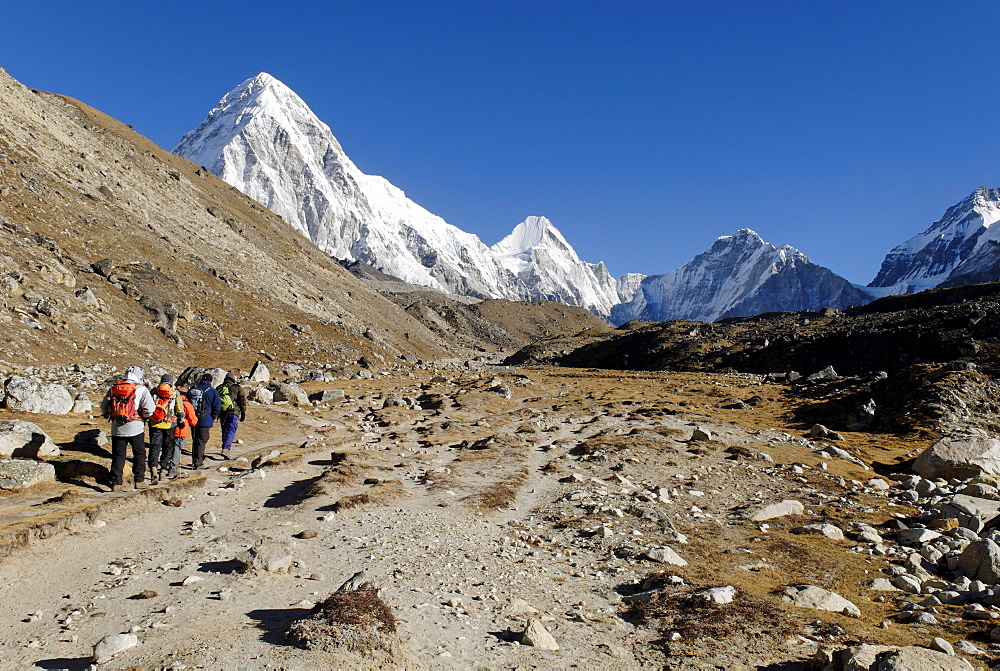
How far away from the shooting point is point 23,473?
45.4 ft

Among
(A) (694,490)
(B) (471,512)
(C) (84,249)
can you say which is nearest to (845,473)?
(A) (694,490)

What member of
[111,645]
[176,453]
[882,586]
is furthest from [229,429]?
[882,586]

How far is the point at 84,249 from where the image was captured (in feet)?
151

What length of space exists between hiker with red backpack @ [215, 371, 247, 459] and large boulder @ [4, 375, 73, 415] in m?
5.60

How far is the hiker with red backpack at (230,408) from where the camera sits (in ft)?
67.1

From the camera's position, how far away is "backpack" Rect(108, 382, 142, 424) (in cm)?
1442

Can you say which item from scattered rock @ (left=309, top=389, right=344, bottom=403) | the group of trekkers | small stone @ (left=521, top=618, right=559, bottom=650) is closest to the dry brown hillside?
scattered rock @ (left=309, top=389, right=344, bottom=403)

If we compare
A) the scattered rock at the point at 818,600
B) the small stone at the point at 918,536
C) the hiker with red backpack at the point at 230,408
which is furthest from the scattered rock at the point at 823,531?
the hiker with red backpack at the point at 230,408

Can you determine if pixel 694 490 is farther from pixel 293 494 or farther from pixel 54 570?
pixel 54 570

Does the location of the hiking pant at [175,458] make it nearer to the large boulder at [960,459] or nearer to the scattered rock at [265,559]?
the scattered rock at [265,559]

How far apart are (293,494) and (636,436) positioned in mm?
15981

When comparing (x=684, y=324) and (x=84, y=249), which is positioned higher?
(x=84, y=249)

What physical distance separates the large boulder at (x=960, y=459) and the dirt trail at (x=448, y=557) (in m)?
2.43

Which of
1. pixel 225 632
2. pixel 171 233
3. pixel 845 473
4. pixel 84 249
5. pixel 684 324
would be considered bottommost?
pixel 845 473
